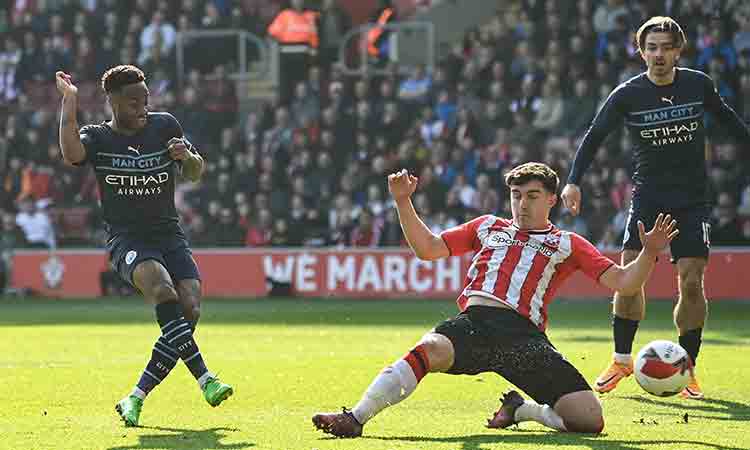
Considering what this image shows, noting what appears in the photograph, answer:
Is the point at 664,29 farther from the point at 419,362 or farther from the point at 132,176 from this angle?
the point at 132,176

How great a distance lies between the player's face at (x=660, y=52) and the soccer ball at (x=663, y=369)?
2232mm

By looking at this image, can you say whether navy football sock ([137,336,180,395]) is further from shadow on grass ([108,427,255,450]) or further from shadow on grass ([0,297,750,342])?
shadow on grass ([0,297,750,342])

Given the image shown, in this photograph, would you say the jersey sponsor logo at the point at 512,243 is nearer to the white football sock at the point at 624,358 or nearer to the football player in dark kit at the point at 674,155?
the football player in dark kit at the point at 674,155

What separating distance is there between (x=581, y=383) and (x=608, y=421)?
0.63 metres

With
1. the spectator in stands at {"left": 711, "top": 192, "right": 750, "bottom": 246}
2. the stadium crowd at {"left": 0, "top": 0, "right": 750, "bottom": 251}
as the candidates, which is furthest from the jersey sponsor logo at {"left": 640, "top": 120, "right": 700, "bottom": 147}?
the stadium crowd at {"left": 0, "top": 0, "right": 750, "bottom": 251}

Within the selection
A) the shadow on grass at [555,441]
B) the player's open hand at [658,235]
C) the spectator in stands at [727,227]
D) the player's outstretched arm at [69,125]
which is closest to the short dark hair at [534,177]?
the player's open hand at [658,235]

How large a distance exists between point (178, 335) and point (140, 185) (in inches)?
38.9

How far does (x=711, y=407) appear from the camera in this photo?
27.9ft

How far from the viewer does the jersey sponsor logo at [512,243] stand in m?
7.57

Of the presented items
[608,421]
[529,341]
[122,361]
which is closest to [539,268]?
[529,341]

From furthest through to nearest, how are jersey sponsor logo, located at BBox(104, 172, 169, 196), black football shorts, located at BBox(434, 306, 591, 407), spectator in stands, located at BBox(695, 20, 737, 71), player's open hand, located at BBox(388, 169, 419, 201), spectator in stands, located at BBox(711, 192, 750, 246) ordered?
spectator in stands, located at BBox(695, 20, 737, 71), spectator in stands, located at BBox(711, 192, 750, 246), jersey sponsor logo, located at BBox(104, 172, 169, 196), black football shorts, located at BBox(434, 306, 591, 407), player's open hand, located at BBox(388, 169, 419, 201)

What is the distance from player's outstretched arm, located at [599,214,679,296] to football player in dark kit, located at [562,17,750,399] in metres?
2.09

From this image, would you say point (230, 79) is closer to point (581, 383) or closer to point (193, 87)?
point (193, 87)

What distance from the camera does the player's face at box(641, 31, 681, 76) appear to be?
30.5 feet
